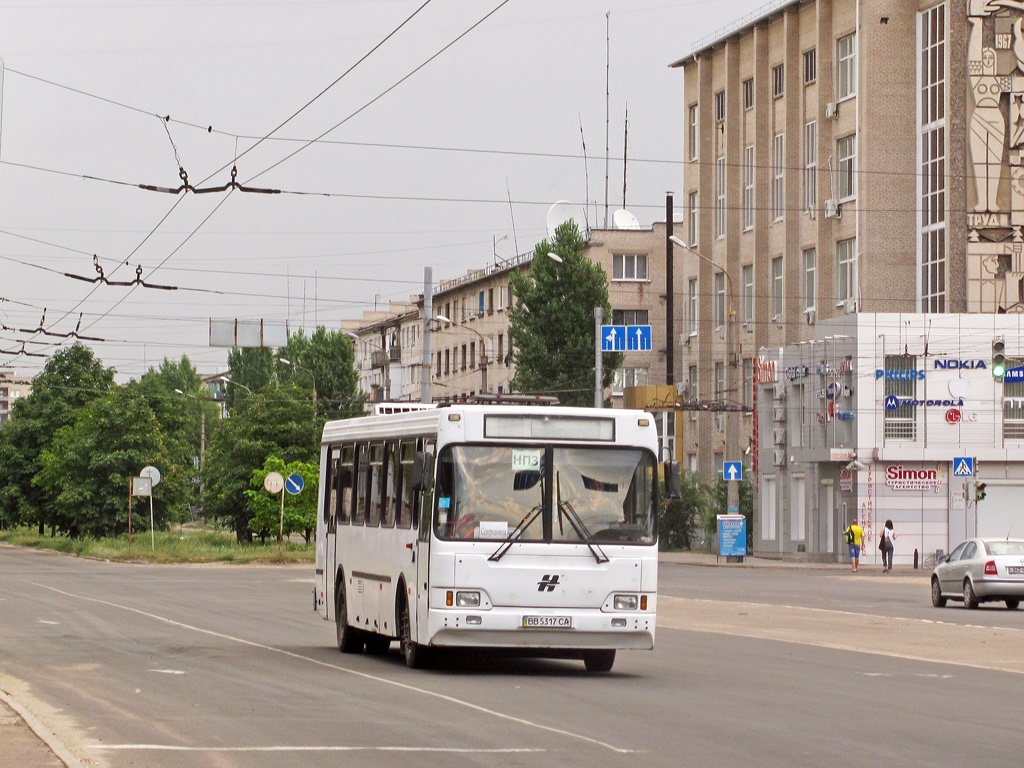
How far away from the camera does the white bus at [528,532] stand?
1722 cm

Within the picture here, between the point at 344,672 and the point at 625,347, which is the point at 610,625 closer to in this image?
the point at 344,672

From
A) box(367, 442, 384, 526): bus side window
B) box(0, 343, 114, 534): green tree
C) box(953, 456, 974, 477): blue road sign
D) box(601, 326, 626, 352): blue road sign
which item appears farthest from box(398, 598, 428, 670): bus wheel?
box(0, 343, 114, 534): green tree

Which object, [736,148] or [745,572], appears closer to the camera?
[745,572]

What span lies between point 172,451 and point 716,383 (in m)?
24.1

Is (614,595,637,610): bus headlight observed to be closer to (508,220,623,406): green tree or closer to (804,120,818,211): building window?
(804,120,818,211): building window

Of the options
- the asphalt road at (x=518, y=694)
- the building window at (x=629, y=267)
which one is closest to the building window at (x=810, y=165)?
the building window at (x=629, y=267)

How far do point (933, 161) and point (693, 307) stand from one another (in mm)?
19574

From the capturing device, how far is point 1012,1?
211ft

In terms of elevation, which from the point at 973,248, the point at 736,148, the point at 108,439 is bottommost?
the point at 108,439

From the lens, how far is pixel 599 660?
18.6 metres

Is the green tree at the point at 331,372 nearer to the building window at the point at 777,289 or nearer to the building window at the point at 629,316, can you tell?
the building window at the point at 629,316

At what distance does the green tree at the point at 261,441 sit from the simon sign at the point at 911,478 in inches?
927

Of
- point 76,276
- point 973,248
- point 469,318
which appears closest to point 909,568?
point 973,248

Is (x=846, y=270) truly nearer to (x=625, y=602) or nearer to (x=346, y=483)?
(x=346, y=483)
